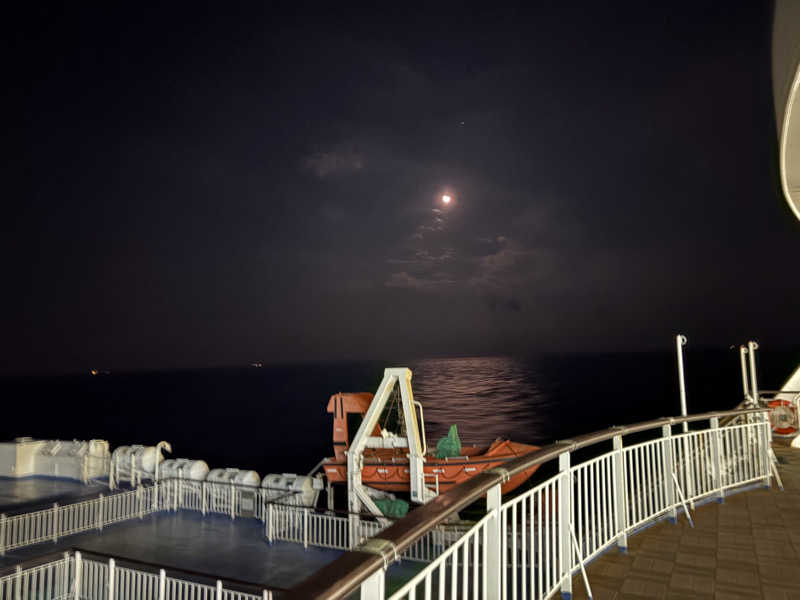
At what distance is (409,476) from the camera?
562 inches

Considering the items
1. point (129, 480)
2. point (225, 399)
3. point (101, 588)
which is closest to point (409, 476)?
point (101, 588)

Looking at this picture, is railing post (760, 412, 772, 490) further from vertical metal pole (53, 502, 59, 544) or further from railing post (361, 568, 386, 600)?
vertical metal pole (53, 502, 59, 544)

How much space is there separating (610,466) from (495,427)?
42026 millimetres

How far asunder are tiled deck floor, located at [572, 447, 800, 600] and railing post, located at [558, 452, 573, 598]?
174mm

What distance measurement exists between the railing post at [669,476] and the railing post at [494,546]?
120 inches

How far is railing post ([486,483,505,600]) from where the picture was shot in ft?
7.27

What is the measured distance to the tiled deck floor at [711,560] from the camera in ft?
10.5

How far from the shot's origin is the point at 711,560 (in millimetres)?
3682

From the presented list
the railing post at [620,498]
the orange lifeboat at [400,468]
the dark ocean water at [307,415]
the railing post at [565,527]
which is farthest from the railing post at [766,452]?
the dark ocean water at [307,415]

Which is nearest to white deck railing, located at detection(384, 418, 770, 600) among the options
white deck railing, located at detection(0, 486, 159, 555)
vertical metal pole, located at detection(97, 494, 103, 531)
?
white deck railing, located at detection(0, 486, 159, 555)

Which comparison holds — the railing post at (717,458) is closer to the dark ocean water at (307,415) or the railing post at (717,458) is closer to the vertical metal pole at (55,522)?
the vertical metal pole at (55,522)

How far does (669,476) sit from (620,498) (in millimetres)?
1136

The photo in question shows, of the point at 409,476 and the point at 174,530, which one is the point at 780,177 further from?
the point at 174,530

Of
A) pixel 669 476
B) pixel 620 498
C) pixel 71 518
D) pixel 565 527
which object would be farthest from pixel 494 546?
pixel 71 518
